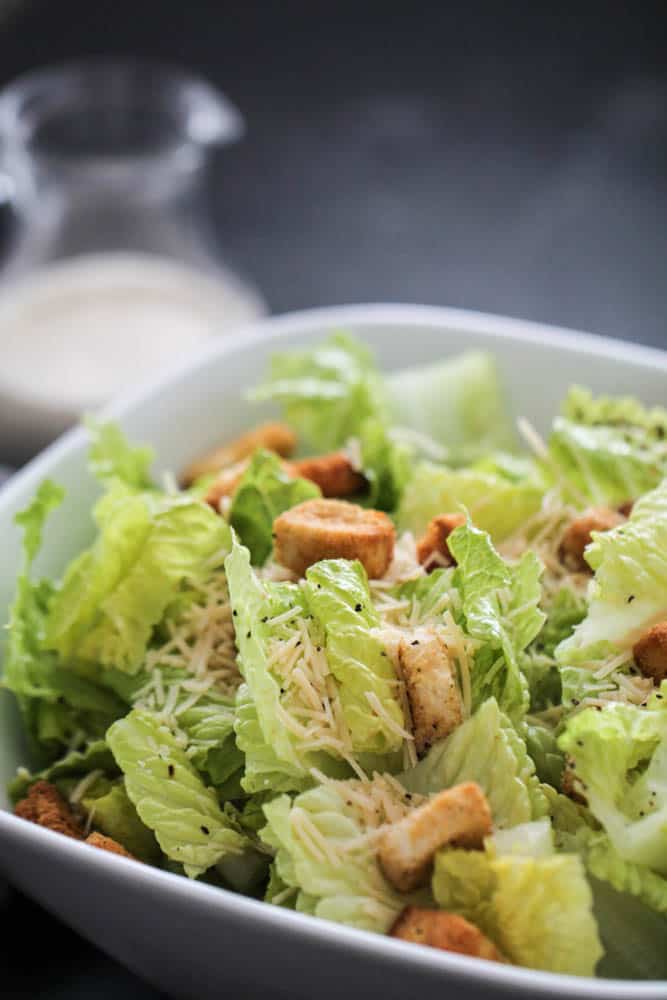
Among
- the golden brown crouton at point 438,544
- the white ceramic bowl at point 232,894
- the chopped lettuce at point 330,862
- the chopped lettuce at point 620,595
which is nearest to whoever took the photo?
the white ceramic bowl at point 232,894

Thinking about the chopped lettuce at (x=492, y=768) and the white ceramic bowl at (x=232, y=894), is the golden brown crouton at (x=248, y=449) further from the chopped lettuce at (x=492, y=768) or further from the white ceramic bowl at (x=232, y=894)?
the chopped lettuce at (x=492, y=768)

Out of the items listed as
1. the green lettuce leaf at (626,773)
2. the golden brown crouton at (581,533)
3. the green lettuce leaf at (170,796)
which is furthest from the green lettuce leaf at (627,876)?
the golden brown crouton at (581,533)

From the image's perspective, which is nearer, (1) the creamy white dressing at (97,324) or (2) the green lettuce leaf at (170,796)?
(2) the green lettuce leaf at (170,796)

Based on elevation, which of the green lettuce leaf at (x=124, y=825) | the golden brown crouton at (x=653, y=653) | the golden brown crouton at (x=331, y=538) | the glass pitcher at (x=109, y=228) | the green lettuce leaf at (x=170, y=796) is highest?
the glass pitcher at (x=109, y=228)

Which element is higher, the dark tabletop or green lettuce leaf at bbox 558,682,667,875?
the dark tabletop

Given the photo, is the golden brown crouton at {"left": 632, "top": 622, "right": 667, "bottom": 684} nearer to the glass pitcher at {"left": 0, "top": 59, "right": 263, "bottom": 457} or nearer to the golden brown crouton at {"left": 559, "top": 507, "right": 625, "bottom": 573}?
the golden brown crouton at {"left": 559, "top": 507, "right": 625, "bottom": 573}

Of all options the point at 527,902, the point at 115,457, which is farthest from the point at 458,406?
the point at 527,902

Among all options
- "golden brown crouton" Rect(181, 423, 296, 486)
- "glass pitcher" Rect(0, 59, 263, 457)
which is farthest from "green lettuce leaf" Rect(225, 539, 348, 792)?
"glass pitcher" Rect(0, 59, 263, 457)
